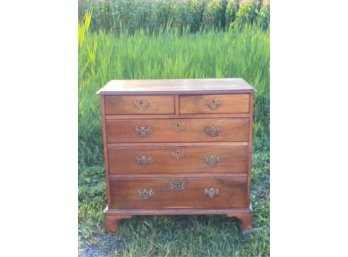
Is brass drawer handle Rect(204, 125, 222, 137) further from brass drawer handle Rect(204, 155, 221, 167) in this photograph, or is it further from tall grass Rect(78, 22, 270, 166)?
tall grass Rect(78, 22, 270, 166)

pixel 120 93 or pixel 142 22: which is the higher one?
pixel 142 22

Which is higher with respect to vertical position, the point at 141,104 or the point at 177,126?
the point at 141,104

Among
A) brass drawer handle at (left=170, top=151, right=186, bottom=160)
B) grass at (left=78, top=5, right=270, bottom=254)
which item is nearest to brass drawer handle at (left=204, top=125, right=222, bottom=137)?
brass drawer handle at (left=170, top=151, right=186, bottom=160)

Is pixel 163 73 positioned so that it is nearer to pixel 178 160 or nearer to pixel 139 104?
pixel 139 104

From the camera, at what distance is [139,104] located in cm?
236

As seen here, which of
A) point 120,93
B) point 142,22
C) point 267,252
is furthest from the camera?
point 142,22

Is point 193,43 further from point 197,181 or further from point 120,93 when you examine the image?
point 197,181

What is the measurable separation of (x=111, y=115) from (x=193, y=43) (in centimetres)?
101

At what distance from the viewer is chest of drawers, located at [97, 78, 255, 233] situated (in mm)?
2346

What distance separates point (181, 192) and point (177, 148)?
32 centimetres

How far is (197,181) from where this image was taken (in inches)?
96.9

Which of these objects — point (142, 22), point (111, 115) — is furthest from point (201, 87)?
point (142, 22)

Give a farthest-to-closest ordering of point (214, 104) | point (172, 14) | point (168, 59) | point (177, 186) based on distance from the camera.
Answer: point (168, 59), point (172, 14), point (177, 186), point (214, 104)

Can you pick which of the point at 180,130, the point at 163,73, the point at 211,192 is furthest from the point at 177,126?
the point at 163,73
